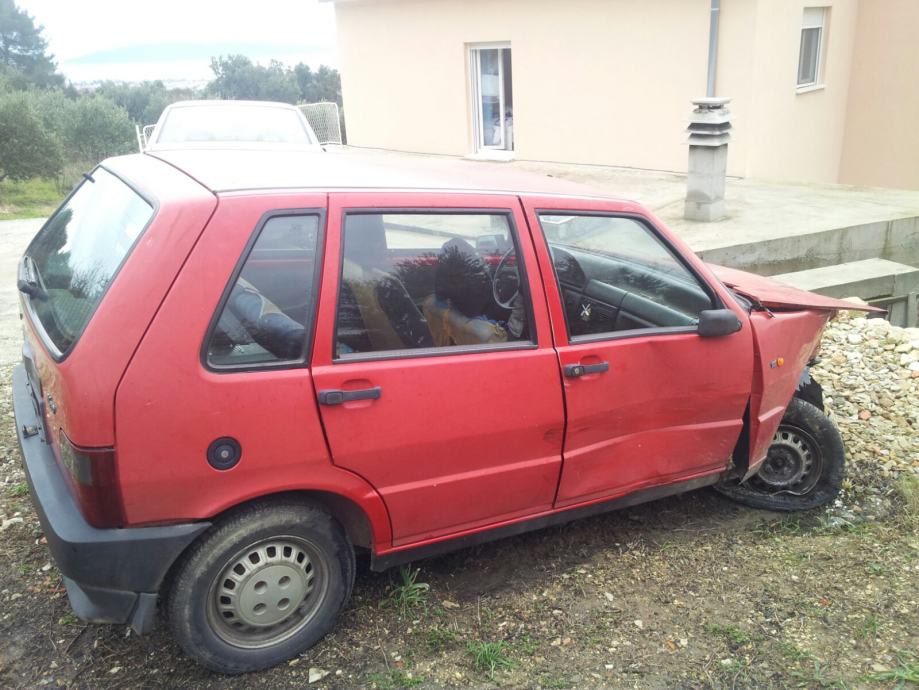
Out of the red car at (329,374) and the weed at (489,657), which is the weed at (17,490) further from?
the weed at (489,657)

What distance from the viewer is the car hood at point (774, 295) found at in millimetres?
3789

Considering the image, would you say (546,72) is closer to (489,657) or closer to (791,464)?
(791,464)

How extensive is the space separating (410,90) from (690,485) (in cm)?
1376

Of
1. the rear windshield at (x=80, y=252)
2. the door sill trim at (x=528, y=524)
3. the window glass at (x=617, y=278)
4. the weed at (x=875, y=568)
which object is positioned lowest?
the weed at (x=875, y=568)

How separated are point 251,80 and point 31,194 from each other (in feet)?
82.4

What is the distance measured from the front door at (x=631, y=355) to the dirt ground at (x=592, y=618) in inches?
16.7

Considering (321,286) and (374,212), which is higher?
(374,212)

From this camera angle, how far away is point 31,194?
2666cm

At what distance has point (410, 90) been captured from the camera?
16.1 m

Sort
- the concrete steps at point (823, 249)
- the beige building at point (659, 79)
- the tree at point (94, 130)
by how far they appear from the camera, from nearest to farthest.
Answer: the concrete steps at point (823, 249) → the beige building at point (659, 79) → the tree at point (94, 130)

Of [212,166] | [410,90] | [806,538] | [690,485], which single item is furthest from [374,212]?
[410,90]

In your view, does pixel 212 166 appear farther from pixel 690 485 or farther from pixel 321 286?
pixel 690 485

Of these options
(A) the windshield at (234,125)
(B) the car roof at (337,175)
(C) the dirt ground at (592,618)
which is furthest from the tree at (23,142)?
(B) the car roof at (337,175)

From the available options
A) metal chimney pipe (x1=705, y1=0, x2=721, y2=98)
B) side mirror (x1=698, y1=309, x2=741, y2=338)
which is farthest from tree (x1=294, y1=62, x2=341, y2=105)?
side mirror (x1=698, y1=309, x2=741, y2=338)
